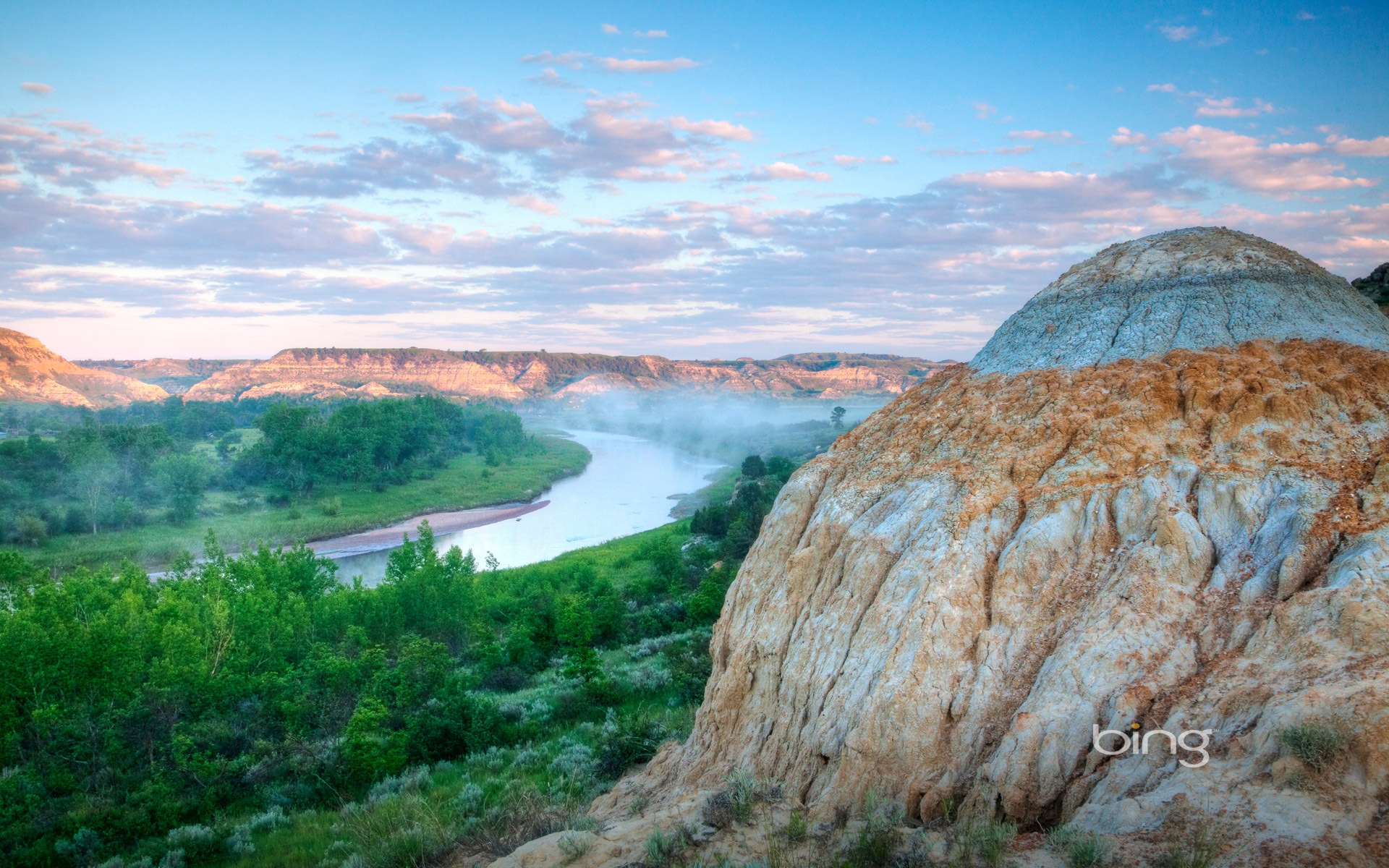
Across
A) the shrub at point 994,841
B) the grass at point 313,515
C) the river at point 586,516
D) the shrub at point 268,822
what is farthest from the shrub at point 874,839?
the grass at point 313,515

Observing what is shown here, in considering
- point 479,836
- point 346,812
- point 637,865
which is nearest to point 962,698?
point 637,865

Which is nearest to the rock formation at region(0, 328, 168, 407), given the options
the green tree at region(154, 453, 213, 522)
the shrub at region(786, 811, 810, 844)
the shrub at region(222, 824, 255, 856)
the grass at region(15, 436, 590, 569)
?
the grass at region(15, 436, 590, 569)

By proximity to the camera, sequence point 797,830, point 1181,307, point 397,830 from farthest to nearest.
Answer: point 1181,307 → point 397,830 → point 797,830

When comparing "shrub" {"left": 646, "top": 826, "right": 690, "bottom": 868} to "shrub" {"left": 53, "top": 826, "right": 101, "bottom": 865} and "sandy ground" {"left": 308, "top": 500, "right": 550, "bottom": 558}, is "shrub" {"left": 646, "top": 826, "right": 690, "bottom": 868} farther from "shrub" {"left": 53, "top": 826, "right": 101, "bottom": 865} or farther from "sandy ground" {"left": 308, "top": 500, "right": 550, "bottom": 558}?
"sandy ground" {"left": 308, "top": 500, "right": 550, "bottom": 558}

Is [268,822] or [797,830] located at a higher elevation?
[797,830]

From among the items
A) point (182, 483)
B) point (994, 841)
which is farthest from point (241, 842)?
point (182, 483)

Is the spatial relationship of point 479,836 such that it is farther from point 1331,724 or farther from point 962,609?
point 1331,724

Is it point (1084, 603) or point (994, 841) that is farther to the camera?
point (1084, 603)

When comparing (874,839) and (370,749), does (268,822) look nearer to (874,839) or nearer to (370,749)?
(370,749)
